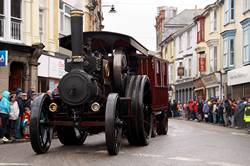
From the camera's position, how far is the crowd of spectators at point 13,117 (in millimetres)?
A: 15648

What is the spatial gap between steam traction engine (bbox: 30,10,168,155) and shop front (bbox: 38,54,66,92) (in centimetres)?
1125

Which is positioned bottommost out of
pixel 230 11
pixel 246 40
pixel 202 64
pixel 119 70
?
pixel 119 70

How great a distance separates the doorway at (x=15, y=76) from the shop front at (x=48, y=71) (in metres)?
1.42

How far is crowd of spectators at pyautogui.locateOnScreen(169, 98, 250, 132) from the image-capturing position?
951 inches

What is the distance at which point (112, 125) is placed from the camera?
430 inches

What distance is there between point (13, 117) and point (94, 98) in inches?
197

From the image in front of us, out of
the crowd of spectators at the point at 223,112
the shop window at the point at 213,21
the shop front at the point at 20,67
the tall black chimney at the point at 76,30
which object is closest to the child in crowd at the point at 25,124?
the tall black chimney at the point at 76,30

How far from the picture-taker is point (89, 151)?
12.2 m

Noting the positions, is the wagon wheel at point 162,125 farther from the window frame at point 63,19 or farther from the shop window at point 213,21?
the shop window at point 213,21

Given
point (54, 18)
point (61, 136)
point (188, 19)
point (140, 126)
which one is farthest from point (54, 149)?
point (188, 19)

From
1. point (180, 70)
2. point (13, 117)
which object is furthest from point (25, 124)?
point (180, 70)

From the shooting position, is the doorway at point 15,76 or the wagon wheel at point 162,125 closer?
the wagon wheel at point 162,125

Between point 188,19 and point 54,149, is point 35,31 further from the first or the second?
point 188,19

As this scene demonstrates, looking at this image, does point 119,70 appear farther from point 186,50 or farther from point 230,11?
point 186,50
